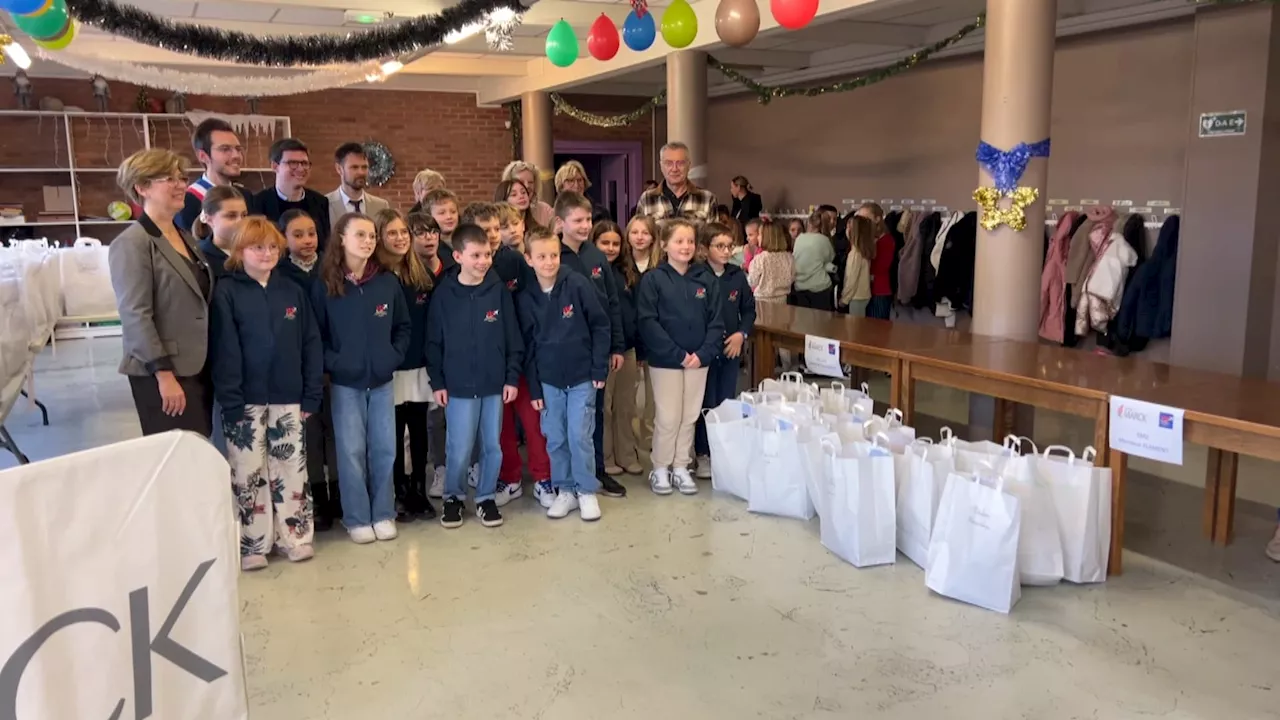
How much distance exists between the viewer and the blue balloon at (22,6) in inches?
128

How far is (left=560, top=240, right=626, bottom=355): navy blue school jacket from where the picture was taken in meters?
4.02

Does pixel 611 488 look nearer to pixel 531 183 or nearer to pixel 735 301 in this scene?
pixel 735 301

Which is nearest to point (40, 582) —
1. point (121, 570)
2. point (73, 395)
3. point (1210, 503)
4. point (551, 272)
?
point (121, 570)

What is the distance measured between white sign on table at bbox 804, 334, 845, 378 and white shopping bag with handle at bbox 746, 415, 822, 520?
644mm

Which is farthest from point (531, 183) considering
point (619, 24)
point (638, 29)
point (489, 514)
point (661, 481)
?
point (619, 24)

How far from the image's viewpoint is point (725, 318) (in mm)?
4238

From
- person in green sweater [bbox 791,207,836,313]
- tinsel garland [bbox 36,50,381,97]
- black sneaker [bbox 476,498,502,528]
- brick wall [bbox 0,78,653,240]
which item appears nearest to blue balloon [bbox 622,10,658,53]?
tinsel garland [bbox 36,50,381,97]

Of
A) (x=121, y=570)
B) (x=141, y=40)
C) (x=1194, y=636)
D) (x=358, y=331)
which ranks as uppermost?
(x=141, y=40)

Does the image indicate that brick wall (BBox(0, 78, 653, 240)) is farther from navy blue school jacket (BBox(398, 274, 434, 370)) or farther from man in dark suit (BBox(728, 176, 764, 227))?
navy blue school jacket (BBox(398, 274, 434, 370))

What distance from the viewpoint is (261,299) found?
321 cm

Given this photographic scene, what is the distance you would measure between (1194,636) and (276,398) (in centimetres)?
307

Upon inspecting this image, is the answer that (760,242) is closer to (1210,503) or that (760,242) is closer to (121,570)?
(1210,503)

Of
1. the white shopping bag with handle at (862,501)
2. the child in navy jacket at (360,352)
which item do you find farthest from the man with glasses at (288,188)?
the white shopping bag with handle at (862,501)

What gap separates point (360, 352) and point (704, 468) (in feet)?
5.65
